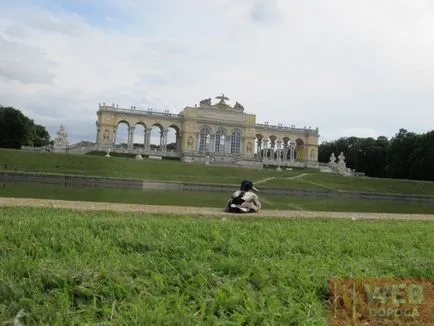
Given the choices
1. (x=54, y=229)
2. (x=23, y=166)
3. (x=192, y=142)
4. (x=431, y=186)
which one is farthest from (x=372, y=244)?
(x=192, y=142)

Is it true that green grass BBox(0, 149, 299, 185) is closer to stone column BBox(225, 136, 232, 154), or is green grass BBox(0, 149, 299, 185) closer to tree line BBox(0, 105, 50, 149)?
tree line BBox(0, 105, 50, 149)

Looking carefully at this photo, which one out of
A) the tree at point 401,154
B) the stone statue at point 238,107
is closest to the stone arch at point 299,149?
the stone statue at point 238,107

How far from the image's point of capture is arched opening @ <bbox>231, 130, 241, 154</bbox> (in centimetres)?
8688

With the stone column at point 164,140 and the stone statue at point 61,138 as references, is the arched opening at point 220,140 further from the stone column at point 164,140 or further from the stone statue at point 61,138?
the stone statue at point 61,138

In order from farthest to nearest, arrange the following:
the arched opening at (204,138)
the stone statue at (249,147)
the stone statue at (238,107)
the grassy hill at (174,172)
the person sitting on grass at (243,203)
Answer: the stone statue at (238,107), the stone statue at (249,147), the arched opening at (204,138), the grassy hill at (174,172), the person sitting on grass at (243,203)

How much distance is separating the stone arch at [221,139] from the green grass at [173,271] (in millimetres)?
80239

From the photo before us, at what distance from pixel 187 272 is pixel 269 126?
8842 centimetres

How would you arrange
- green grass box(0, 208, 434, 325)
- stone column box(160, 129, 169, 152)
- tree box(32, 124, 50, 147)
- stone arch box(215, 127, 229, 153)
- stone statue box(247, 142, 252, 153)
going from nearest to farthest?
1. green grass box(0, 208, 434, 325)
2. tree box(32, 124, 50, 147)
3. stone column box(160, 129, 169, 152)
4. stone arch box(215, 127, 229, 153)
5. stone statue box(247, 142, 252, 153)

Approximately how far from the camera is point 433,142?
63.3 meters

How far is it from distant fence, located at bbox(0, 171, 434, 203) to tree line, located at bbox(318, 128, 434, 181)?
22.2 meters

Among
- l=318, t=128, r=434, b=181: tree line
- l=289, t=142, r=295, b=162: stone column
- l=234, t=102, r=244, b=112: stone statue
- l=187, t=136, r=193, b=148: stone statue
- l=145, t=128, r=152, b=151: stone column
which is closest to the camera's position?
l=318, t=128, r=434, b=181: tree line
